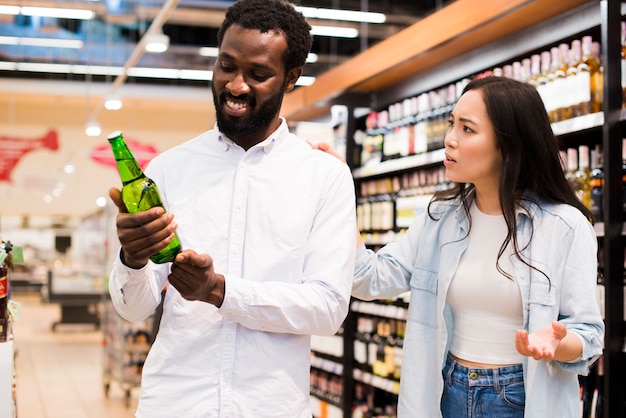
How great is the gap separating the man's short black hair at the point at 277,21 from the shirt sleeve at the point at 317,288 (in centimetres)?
30

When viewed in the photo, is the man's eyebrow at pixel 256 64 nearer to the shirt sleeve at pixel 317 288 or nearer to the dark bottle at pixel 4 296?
the shirt sleeve at pixel 317 288

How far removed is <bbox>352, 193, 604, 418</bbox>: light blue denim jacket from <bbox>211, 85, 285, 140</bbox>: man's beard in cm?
67

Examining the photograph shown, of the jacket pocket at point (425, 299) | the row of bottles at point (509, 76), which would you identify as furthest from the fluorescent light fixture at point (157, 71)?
the jacket pocket at point (425, 299)

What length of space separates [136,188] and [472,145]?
39.1 inches

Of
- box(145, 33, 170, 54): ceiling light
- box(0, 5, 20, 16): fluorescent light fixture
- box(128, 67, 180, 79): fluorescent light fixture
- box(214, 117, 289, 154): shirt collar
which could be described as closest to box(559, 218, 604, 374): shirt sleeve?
box(214, 117, 289, 154): shirt collar

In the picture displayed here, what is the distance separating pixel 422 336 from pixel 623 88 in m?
1.79

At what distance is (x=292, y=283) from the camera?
1.74 meters

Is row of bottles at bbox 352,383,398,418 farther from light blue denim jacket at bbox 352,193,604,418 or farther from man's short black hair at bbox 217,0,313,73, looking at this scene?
man's short black hair at bbox 217,0,313,73

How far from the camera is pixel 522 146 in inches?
87.0

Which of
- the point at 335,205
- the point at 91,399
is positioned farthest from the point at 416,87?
the point at 91,399

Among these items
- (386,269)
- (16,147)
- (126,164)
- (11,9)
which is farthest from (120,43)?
(126,164)

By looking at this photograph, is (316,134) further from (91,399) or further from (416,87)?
(91,399)

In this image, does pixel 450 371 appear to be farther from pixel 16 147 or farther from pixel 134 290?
pixel 16 147

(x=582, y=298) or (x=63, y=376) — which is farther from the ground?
(x=582, y=298)
